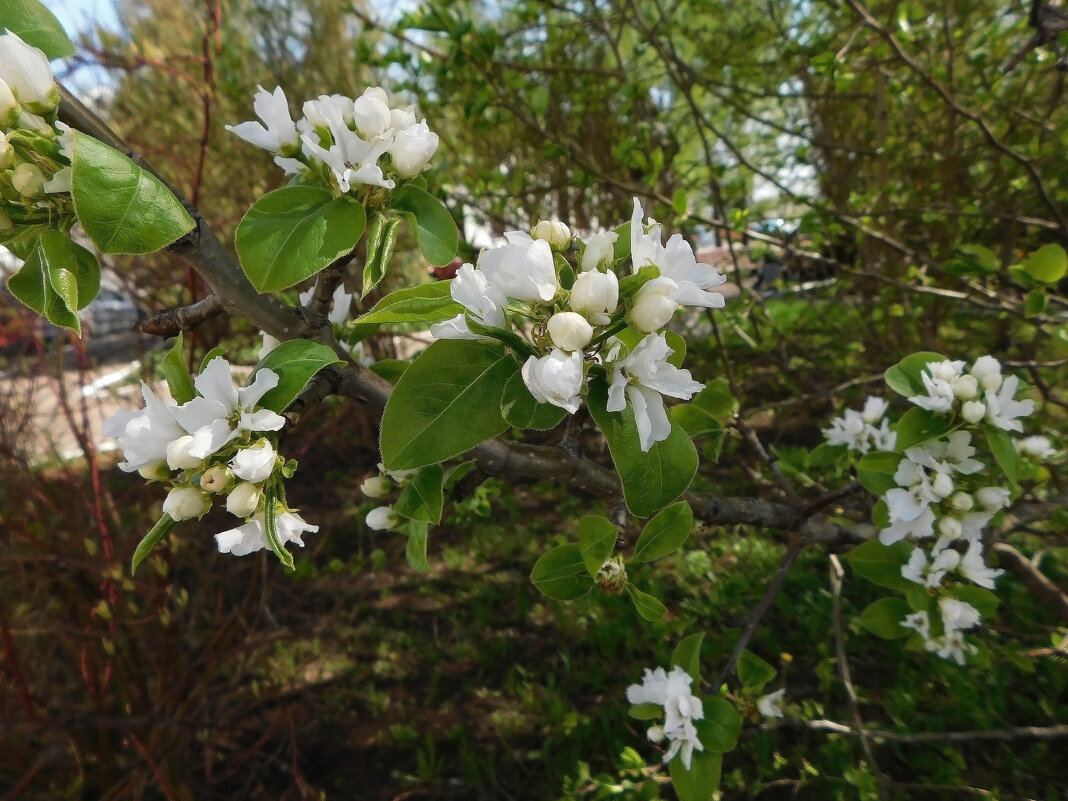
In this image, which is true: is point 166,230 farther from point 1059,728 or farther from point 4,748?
point 4,748

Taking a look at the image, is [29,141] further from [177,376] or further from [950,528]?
[950,528]

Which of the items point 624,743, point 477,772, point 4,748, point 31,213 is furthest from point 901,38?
point 4,748

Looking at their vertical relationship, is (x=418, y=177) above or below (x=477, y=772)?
above

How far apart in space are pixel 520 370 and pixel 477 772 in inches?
93.9

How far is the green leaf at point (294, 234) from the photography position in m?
0.80

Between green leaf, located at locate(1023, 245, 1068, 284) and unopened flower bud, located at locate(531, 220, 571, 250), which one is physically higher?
green leaf, located at locate(1023, 245, 1068, 284)

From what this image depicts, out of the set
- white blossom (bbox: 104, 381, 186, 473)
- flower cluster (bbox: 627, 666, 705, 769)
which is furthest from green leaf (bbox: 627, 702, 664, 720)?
white blossom (bbox: 104, 381, 186, 473)

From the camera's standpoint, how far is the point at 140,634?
2660 mm

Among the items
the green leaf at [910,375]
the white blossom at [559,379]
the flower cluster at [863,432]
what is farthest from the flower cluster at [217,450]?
the flower cluster at [863,432]

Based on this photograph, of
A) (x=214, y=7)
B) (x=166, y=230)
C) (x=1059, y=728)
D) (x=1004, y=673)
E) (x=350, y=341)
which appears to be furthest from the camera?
(x=1004, y=673)

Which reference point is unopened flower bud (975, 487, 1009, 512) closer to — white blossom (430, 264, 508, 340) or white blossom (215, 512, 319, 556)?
white blossom (430, 264, 508, 340)

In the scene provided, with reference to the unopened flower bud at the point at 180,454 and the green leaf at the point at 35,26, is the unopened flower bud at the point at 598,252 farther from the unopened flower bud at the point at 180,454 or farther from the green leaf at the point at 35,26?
the green leaf at the point at 35,26

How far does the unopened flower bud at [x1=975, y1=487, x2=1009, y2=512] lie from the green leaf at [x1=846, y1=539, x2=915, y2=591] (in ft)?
0.65

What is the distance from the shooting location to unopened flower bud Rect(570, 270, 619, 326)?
0.71 metres
